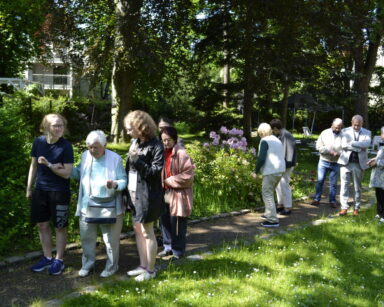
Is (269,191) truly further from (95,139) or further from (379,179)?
(95,139)

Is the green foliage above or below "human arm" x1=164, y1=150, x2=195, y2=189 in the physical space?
below

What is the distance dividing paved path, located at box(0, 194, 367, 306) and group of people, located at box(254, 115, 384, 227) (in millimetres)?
403

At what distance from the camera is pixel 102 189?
178 inches

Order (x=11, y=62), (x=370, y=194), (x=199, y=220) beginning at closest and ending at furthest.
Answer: (x=199, y=220)
(x=370, y=194)
(x=11, y=62)

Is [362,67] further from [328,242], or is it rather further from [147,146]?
[147,146]

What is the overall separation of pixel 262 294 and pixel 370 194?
7.10 m

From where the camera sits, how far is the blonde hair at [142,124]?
4.39 m

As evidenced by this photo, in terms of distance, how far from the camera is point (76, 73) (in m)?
16.1

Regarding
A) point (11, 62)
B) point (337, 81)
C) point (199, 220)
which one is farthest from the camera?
point (11, 62)

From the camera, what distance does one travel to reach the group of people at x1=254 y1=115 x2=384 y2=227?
6867 mm

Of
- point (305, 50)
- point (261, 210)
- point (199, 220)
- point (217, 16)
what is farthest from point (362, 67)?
point (199, 220)

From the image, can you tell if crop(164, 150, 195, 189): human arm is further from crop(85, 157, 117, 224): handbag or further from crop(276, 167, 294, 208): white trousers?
crop(276, 167, 294, 208): white trousers

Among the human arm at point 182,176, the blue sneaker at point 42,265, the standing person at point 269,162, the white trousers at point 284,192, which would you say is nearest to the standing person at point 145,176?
the human arm at point 182,176

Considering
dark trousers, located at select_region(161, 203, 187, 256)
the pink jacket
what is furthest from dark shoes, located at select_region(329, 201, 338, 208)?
the pink jacket
